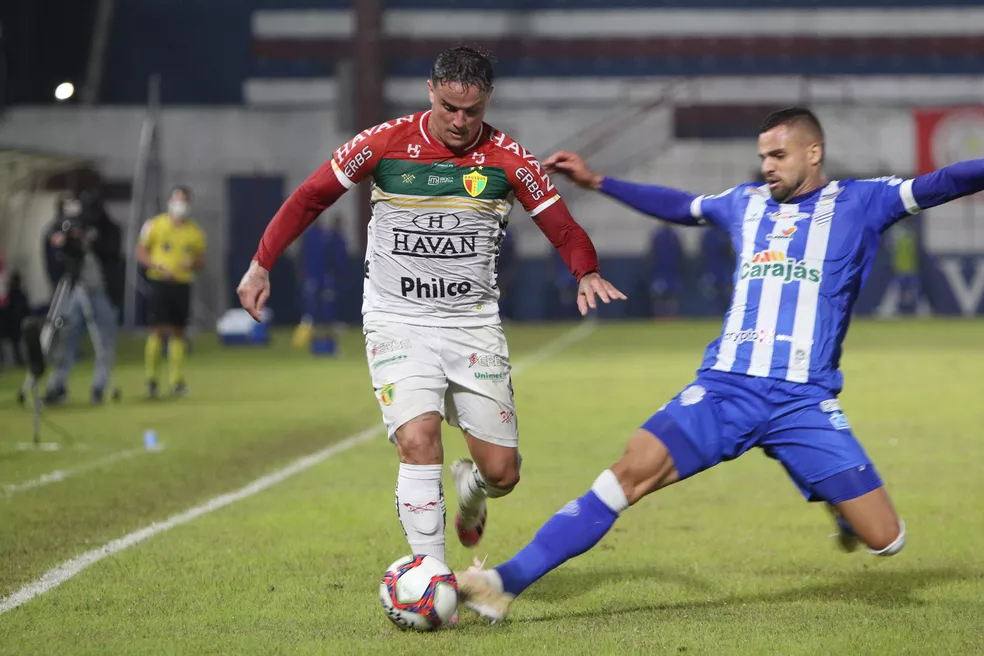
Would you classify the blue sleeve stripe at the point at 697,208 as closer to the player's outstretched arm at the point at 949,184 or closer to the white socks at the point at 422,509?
the player's outstretched arm at the point at 949,184

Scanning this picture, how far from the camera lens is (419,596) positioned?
17.0ft

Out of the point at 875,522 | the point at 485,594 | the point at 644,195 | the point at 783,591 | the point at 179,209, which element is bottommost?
the point at 783,591

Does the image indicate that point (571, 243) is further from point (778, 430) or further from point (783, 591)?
point (783, 591)

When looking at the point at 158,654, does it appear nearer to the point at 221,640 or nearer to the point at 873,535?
the point at 221,640

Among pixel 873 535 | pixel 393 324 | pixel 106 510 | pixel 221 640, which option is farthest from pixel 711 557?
pixel 106 510

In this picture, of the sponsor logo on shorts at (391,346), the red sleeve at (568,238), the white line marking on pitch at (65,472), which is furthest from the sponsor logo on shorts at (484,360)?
the white line marking on pitch at (65,472)

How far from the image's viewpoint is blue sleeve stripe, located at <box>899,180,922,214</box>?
18.3 feet

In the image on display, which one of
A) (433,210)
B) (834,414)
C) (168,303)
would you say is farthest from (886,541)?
(168,303)

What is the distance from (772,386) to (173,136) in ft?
97.3

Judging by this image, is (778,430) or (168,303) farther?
(168,303)

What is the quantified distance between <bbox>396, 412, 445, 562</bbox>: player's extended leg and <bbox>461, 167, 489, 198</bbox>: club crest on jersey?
36.6 inches

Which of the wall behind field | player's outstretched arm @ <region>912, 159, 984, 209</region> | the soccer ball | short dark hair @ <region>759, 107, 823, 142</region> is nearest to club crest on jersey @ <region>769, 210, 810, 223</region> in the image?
short dark hair @ <region>759, 107, 823, 142</region>

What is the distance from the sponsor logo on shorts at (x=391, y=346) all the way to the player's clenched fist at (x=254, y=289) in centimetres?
50

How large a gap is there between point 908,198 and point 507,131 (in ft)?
95.0
